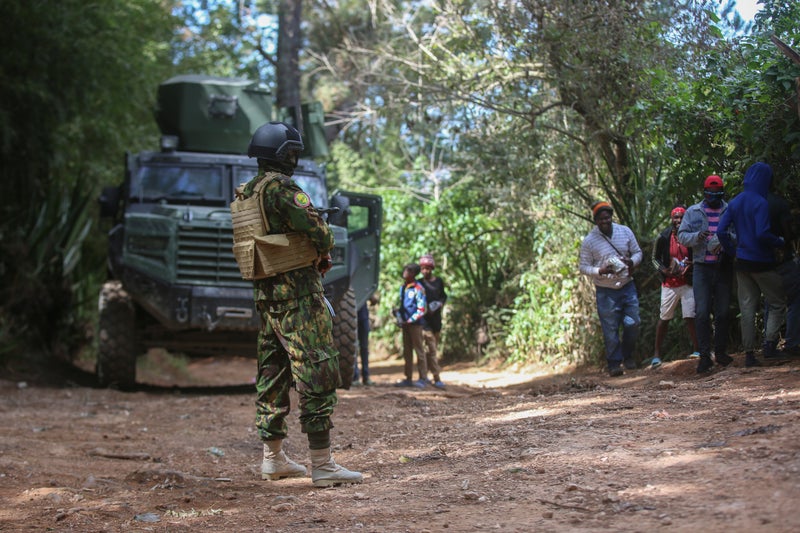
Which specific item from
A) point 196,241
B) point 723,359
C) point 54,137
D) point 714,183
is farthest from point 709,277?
point 54,137

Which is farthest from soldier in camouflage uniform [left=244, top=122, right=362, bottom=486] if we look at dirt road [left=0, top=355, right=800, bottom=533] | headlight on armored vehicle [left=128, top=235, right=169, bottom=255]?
headlight on armored vehicle [left=128, top=235, right=169, bottom=255]

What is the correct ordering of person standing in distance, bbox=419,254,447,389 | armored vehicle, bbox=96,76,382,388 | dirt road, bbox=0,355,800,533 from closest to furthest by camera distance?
1. dirt road, bbox=0,355,800,533
2. armored vehicle, bbox=96,76,382,388
3. person standing in distance, bbox=419,254,447,389

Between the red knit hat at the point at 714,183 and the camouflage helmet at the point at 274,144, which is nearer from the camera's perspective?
the camouflage helmet at the point at 274,144

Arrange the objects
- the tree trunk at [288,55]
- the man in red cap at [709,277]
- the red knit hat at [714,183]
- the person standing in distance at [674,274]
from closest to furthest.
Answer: the man in red cap at [709,277] < the red knit hat at [714,183] < the person standing in distance at [674,274] < the tree trunk at [288,55]

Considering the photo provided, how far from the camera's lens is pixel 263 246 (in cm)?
512

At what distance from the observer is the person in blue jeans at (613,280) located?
29.1 feet

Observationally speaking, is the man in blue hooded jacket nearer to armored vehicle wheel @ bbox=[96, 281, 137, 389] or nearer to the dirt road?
the dirt road

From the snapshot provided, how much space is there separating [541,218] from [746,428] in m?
7.98

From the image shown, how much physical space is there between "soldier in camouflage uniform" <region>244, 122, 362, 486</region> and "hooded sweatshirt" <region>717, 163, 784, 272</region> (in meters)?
3.21

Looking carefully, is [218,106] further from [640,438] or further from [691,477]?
[691,477]

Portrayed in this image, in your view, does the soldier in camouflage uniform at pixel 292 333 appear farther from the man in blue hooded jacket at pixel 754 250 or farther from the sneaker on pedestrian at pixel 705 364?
the sneaker on pedestrian at pixel 705 364

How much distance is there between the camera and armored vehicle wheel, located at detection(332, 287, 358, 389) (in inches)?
377

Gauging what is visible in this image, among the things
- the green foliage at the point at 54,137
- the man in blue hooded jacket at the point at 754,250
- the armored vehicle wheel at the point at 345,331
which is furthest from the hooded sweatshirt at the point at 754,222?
the green foliage at the point at 54,137

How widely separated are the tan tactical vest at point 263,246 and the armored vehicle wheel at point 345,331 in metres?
4.30
